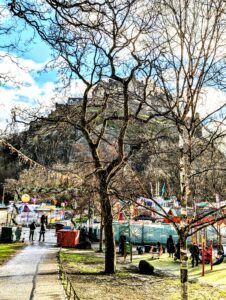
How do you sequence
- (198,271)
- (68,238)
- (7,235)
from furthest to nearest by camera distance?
(7,235)
(68,238)
(198,271)

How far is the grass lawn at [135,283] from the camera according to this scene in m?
10.9

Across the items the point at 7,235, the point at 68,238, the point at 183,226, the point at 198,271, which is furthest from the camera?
the point at 7,235

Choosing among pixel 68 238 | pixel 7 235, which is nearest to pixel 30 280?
pixel 68 238

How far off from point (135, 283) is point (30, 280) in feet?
12.4

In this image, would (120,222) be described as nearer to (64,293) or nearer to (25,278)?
(25,278)

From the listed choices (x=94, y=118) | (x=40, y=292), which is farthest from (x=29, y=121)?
(x=40, y=292)

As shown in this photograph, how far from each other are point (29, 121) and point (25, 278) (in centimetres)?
597

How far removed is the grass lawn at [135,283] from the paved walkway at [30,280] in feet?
2.58

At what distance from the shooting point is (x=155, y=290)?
11820 millimetres

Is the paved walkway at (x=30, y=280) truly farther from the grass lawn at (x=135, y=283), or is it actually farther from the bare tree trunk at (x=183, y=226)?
the bare tree trunk at (x=183, y=226)

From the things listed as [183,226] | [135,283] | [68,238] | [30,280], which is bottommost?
[135,283]

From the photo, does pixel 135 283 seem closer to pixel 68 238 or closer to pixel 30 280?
pixel 30 280

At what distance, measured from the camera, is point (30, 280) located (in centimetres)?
1168

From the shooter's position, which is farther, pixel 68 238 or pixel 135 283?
pixel 68 238
